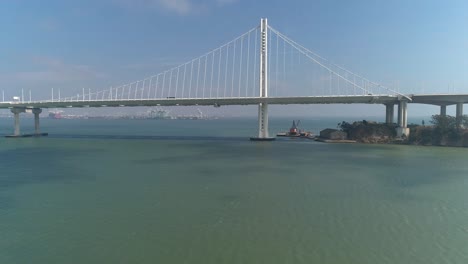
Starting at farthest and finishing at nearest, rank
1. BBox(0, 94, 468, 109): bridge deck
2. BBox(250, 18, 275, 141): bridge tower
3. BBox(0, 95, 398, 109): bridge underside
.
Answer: BBox(250, 18, 275, 141): bridge tower
BBox(0, 95, 398, 109): bridge underside
BBox(0, 94, 468, 109): bridge deck

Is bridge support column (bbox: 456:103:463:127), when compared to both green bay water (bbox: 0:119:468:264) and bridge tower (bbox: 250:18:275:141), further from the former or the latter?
bridge tower (bbox: 250:18:275:141)

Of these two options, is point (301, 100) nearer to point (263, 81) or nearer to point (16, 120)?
point (263, 81)

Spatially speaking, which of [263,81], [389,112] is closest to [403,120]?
[389,112]

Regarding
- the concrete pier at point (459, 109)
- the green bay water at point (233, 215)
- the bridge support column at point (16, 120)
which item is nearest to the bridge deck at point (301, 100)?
the concrete pier at point (459, 109)

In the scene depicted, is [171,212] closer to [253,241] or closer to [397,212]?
[253,241]

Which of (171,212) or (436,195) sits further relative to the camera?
(436,195)

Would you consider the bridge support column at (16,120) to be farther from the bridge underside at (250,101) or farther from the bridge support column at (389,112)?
the bridge support column at (389,112)

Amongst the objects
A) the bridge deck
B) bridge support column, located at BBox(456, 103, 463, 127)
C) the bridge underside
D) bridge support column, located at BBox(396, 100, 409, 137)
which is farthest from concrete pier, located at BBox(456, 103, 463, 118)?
the bridge underside

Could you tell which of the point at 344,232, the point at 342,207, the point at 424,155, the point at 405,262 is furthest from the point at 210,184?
the point at 424,155
